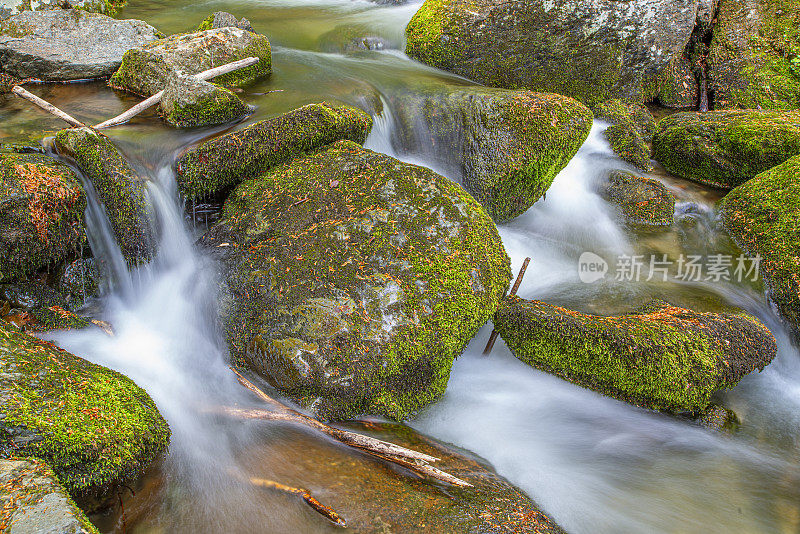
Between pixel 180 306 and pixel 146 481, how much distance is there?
171 cm

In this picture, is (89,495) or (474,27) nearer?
(89,495)

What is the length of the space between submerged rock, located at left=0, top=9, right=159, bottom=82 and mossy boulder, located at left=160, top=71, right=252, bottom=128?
6.53 ft

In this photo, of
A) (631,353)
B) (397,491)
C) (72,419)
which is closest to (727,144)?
(631,353)

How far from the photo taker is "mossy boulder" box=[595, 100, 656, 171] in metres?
7.21

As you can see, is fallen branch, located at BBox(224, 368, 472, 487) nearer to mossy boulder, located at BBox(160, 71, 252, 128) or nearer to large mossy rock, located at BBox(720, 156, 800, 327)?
mossy boulder, located at BBox(160, 71, 252, 128)

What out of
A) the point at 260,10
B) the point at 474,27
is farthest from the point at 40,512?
the point at 260,10

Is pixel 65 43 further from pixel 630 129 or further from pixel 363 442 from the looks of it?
pixel 630 129

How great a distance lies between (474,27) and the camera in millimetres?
7562

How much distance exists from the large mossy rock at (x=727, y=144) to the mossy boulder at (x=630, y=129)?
1.18ft

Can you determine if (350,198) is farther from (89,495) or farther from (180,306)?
(89,495)

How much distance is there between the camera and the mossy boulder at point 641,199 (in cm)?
Result: 632

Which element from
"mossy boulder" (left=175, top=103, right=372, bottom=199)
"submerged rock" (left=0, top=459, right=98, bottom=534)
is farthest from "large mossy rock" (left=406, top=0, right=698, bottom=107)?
"submerged rock" (left=0, top=459, right=98, bottom=534)

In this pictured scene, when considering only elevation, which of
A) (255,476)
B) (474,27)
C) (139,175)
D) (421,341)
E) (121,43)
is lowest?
(255,476)

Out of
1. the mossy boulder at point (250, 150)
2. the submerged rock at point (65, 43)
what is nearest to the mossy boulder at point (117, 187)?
the mossy boulder at point (250, 150)
